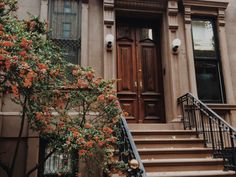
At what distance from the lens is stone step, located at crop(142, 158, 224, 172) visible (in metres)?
5.18

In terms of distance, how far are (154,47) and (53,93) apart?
12.7 ft

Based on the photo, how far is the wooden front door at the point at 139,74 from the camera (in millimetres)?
7590

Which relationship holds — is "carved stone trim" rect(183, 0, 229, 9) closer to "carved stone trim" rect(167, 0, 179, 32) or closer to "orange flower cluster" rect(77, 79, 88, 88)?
"carved stone trim" rect(167, 0, 179, 32)

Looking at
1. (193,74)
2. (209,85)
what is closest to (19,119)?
(193,74)

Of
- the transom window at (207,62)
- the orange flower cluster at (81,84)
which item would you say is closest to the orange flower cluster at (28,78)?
the orange flower cluster at (81,84)

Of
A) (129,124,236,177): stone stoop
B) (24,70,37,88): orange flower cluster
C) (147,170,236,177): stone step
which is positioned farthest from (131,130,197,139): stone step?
(24,70,37,88): orange flower cluster

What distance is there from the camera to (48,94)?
5137mm

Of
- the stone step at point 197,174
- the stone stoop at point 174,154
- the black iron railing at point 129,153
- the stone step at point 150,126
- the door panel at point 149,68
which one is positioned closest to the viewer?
the black iron railing at point 129,153

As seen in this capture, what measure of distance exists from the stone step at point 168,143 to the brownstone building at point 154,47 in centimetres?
79

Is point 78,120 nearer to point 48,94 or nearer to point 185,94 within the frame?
point 48,94

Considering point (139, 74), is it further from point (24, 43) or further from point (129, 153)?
point (24, 43)

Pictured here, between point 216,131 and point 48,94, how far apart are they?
13.0 feet

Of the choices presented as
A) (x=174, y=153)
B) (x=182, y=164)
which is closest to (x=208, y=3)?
(x=174, y=153)

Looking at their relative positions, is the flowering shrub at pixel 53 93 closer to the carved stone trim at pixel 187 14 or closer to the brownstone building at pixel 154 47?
the brownstone building at pixel 154 47
